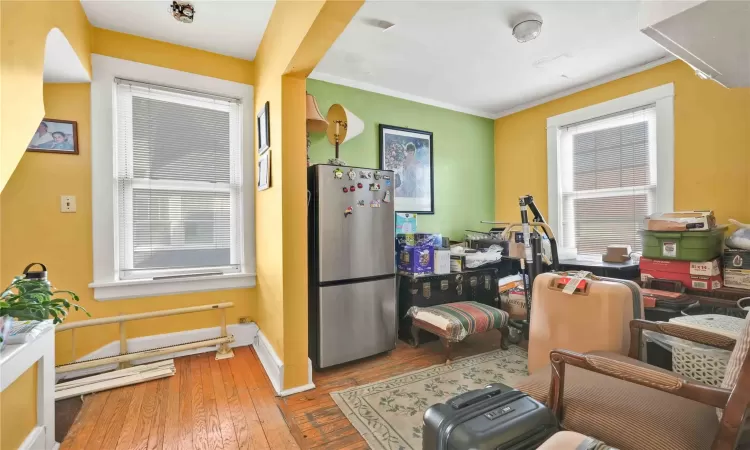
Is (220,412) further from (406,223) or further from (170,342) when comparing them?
(406,223)

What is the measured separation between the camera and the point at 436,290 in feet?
9.66

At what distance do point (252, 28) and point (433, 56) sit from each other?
144cm

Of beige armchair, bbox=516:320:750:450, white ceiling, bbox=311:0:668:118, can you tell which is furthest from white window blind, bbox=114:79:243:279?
beige armchair, bbox=516:320:750:450

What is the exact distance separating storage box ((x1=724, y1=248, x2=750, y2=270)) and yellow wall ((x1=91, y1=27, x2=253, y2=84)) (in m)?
3.98

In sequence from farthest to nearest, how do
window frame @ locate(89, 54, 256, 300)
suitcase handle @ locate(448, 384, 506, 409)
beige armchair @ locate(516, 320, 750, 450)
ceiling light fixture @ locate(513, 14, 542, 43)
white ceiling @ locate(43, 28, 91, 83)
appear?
1. window frame @ locate(89, 54, 256, 300)
2. ceiling light fixture @ locate(513, 14, 542, 43)
3. white ceiling @ locate(43, 28, 91, 83)
4. suitcase handle @ locate(448, 384, 506, 409)
5. beige armchair @ locate(516, 320, 750, 450)

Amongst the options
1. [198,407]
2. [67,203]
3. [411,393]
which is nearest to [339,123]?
[67,203]

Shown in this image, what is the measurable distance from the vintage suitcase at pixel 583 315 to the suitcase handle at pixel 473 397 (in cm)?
79

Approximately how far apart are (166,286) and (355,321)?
4.96ft

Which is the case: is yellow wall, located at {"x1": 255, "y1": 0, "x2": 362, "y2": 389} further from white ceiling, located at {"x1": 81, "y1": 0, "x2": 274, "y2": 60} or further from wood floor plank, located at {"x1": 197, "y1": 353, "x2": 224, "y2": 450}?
wood floor plank, located at {"x1": 197, "y1": 353, "x2": 224, "y2": 450}

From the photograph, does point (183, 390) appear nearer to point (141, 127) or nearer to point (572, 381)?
point (141, 127)

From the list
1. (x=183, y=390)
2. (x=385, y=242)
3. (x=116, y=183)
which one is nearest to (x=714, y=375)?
(x=385, y=242)

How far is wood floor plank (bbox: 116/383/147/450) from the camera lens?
158 centimetres

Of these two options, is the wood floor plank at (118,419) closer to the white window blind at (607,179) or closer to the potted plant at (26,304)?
the potted plant at (26,304)

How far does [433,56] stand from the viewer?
2.67 metres
